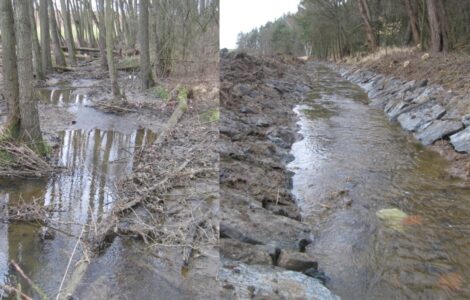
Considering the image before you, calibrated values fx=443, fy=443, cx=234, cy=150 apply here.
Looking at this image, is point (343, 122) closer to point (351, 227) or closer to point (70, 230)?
point (351, 227)

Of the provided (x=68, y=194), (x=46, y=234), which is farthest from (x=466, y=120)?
(x=46, y=234)

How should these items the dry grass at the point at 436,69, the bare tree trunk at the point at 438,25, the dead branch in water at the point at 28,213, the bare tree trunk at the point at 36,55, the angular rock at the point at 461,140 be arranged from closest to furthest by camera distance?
the dead branch in water at the point at 28,213, the angular rock at the point at 461,140, the dry grass at the point at 436,69, the bare tree trunk at the point at 438,25, the bare tree trunk at the point at 36,55

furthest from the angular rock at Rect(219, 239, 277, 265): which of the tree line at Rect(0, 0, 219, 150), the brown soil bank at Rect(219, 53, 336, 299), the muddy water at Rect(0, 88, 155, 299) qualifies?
the tree line at Rect(0, 0, 219, 150)

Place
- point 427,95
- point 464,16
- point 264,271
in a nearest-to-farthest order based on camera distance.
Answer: point 264,271 < point 427,95 < point 464,16

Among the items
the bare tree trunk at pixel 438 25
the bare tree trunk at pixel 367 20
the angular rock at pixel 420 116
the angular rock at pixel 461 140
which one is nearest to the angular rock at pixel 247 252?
the angular rock at pixel 461 140

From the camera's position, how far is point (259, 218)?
4.51m

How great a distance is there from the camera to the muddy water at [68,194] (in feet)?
12.8

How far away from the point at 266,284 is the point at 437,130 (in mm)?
6448

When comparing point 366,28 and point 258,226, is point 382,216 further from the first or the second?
point 366,28

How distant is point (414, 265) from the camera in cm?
399

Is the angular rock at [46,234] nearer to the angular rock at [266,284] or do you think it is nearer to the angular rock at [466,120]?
the angular rock at [266,284]

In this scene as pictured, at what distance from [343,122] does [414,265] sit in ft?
22.8

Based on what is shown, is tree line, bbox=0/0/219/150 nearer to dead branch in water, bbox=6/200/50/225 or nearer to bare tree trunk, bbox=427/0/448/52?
dead branch in water, bbox=6/200/50/225

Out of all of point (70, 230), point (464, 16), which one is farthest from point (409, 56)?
point (70, 230)
